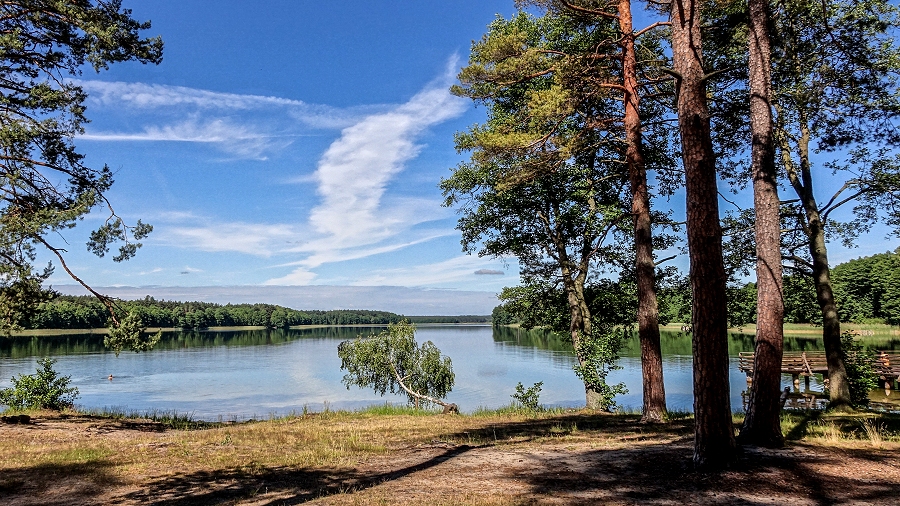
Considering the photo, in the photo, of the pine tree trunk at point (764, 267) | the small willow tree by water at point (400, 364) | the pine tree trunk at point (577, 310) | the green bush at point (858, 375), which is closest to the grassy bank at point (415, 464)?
the pine tree trunk at point (764, 267)

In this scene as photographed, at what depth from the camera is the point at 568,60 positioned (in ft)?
38.2

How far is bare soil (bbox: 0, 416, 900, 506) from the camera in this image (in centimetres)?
569

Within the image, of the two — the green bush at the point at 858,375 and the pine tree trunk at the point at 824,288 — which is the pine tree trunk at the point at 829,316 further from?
the green bush at the point at 858,375

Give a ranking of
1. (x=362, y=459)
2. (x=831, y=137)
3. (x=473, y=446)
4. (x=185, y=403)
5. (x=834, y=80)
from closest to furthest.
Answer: (x=362, y=459), (x=473, y=446), (x=834, y=80), (x=831, y=137), (x=185, y=403)

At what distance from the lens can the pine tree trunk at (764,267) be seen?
305 inches

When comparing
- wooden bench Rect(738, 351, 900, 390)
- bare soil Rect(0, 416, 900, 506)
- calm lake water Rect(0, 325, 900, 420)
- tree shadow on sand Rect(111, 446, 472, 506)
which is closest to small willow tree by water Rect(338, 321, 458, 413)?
calm lake water Rect(0, 325, 900, 420)

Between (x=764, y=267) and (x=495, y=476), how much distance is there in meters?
5.59

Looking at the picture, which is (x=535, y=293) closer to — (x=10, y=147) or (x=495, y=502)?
(x=495, y=502)

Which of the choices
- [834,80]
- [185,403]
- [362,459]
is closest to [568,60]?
[834,80]

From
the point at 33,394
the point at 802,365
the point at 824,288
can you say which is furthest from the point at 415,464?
the point at 802,365

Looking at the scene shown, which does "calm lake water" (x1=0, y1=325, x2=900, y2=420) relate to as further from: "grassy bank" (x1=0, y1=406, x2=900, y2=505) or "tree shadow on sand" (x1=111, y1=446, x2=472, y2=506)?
"tree shadow on sand" (x1=111, y1=446, x2=472, y2=506)

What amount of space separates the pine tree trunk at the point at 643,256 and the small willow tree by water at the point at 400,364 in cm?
2246

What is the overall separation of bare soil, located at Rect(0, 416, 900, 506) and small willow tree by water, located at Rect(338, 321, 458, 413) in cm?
2354

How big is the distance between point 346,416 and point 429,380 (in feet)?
61.2
